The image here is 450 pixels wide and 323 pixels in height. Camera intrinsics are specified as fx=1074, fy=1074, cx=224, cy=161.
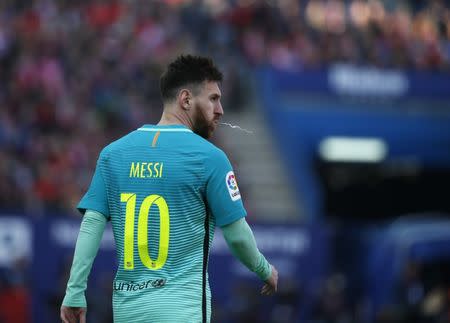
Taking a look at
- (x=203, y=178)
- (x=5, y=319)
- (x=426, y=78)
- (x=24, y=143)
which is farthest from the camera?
(x=426, y=78)

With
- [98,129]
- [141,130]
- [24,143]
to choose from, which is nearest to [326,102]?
[98,129]

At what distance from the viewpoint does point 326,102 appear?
21734 mm

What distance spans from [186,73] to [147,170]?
50 centimetres

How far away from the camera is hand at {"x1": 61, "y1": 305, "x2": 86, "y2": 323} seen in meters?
4.80

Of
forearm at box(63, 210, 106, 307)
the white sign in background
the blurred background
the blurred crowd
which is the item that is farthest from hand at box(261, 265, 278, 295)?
the blurred crowd

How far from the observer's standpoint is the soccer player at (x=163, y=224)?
15.5ft

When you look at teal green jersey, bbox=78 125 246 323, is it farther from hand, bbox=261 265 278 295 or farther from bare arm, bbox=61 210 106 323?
hand, bbox=261 265 278 295

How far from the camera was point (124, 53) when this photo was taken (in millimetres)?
19000

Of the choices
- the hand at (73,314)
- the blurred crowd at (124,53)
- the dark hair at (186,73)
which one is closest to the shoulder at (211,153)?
the dark hair at (186,73)

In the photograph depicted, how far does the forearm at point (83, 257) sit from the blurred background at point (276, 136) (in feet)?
24.6

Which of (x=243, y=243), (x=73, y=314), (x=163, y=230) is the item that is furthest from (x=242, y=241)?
(x=73, y=314)

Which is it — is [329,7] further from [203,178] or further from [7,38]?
[203,178]

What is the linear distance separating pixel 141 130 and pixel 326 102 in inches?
667

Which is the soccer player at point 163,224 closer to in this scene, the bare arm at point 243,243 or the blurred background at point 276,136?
the bare arm at point 243,243
